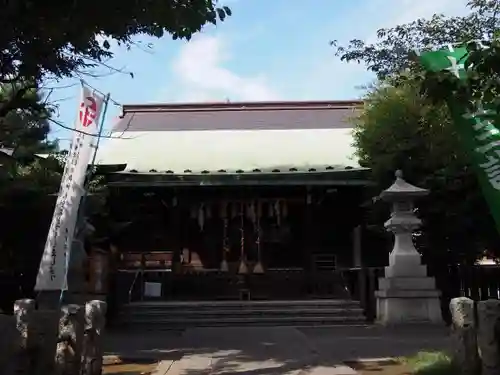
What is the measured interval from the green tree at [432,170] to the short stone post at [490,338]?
27.3 feet

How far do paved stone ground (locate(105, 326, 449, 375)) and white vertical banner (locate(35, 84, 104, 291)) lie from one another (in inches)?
62.7

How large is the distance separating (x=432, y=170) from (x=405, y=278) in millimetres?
2868

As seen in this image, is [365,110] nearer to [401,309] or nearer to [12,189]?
[401,309]

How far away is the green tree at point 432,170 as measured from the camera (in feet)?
48.5

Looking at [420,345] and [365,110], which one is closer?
[420,345]

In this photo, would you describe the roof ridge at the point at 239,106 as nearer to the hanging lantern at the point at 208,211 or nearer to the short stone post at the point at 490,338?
the hanging lantern at the point at 208,211

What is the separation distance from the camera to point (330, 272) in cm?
1741

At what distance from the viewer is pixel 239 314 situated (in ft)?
50.0

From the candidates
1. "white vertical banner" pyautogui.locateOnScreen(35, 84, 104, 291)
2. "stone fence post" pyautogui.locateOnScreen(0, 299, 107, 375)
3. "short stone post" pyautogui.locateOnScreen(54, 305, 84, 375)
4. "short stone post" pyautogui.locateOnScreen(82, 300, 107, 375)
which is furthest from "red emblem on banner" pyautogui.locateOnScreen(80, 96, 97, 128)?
"short stone post" pyautogui.locateOnScreen(54, 305, 84, 375)

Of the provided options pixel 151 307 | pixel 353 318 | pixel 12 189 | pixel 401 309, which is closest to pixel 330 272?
pixel 353 318

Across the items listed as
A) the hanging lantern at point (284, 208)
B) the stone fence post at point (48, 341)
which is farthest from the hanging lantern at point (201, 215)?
the stone fence post at point (48, 341)

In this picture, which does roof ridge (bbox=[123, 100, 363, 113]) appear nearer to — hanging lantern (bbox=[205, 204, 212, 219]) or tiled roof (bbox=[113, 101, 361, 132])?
tiled roof (bbox=[113, 101, 361, 132])

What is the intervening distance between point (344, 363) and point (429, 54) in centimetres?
445

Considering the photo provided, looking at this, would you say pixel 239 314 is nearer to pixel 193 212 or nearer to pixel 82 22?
pixel 193 212
